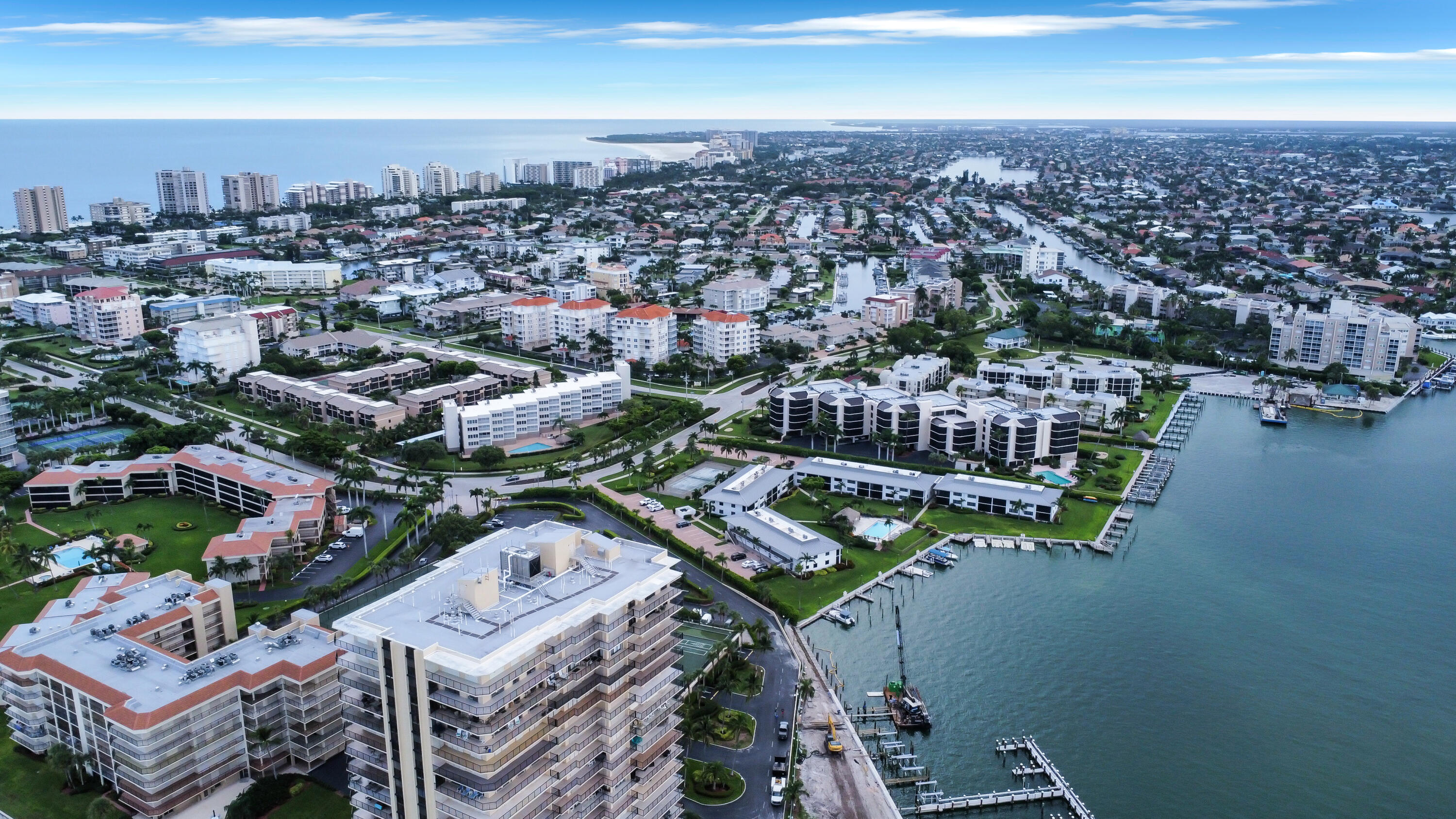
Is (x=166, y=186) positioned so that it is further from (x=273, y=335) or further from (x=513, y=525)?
(x=513, y=525)

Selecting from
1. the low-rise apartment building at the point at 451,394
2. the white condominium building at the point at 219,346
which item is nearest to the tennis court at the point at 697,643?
the low-rise apartment building at the point at 451,394

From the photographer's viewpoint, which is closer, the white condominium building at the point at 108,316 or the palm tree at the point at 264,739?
the palm tree at the point at 264,739

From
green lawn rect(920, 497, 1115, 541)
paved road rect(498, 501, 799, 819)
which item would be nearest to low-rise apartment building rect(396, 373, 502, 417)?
paved road rect(498, 501, 799, 819)

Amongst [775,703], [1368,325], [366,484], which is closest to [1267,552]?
[775,703]

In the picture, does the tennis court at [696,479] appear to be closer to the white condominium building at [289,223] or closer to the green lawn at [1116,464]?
the green lawn at [1116,464]

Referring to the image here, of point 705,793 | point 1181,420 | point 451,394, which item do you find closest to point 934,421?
point 1181,420

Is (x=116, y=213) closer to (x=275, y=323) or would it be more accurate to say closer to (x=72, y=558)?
(x=275, y=323)

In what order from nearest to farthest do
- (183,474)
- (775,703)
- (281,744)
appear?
1. (281,744)
2. (775,703)
3. (183,474)
